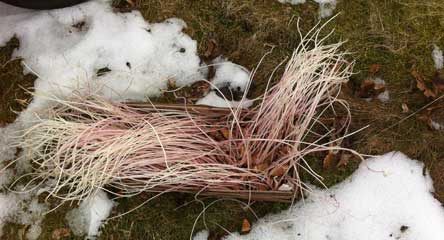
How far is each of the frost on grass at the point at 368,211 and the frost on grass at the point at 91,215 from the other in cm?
60

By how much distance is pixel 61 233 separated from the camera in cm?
238

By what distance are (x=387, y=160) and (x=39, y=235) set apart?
1694 mm

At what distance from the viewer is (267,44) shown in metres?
2.52

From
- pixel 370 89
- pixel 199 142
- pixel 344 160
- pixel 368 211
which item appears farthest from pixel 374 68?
pixel 199 142

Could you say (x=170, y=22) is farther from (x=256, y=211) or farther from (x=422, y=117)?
(x=422, y=117)

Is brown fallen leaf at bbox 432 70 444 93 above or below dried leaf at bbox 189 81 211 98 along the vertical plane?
above

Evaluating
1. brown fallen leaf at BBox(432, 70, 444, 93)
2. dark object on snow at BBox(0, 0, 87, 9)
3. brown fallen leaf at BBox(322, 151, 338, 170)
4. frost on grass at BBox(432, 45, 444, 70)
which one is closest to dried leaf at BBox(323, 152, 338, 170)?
brown fallen leaf at BBox(322, 151, 338, 170)

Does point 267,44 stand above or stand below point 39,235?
above

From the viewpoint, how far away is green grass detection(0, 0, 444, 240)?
2.37m

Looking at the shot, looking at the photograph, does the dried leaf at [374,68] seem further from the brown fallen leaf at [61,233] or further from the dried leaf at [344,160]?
the brown fallen leaf at [61,233]

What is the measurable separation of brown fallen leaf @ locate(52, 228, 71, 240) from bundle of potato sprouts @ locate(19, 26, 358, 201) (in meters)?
0.19

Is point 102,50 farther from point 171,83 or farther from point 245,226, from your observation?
point 245,226

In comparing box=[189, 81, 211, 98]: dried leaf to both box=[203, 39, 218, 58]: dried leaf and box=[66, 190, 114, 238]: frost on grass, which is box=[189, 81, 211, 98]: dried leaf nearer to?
box=[203, 39, 218, 58]: dried leaf

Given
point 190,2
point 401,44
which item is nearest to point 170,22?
point 190,2
